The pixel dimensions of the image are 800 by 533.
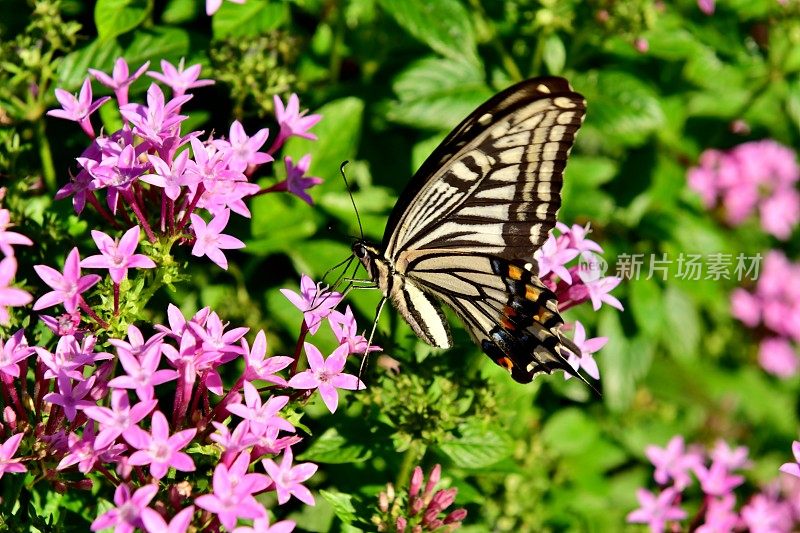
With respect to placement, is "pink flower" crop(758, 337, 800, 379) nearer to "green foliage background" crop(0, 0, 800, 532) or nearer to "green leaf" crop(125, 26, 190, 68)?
"green foliage background" crop(0, 0, 800, 532)

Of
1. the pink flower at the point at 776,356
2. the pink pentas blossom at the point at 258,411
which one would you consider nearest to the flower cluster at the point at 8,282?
the pink pentas blossom at the point at 258,411

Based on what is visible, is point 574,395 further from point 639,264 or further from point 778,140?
point 778,140

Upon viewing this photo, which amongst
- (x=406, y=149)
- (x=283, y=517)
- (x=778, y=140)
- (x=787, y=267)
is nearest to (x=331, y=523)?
(x=283, y=517)

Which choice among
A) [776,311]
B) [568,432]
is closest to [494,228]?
[568,432]

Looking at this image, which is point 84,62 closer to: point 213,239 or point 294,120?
point 294,120

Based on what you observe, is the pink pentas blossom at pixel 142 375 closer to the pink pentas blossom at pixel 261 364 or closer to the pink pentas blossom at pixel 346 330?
the pink pentas blossom at pixel 261 364
